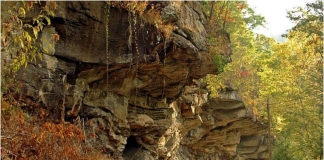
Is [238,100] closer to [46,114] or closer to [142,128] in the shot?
[142,128]

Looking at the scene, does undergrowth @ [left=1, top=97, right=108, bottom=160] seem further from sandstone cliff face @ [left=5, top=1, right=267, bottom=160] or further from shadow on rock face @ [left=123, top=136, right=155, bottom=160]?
shadow on rock face @ [left=123, top=136, right=155, bottom=160]

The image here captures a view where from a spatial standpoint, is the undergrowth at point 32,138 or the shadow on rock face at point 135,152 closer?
the undergrowth at point 32,138

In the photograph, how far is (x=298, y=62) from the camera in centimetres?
2338

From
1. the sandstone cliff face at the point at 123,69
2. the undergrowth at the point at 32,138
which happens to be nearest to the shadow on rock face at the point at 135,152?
the sandstone cliff face at the point at 123,69

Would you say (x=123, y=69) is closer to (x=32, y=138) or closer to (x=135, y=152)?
(x=32, y=138)

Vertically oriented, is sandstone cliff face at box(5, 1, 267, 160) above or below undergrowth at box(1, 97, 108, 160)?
above

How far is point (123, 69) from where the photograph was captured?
9.84 metres

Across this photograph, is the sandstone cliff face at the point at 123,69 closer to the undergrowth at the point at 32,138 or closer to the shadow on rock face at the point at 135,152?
the shadow on rock face at the point at 135,152

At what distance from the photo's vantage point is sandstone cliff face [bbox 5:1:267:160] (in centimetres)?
819

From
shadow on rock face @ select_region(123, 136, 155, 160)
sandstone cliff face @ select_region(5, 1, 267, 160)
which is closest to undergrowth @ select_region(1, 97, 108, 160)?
sandstone cliff face @ select_region(5, 1, 267, 160)

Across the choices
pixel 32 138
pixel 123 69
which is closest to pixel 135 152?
pixel 123 69

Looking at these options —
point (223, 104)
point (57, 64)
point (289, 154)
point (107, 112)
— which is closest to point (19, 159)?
point (57, 64)

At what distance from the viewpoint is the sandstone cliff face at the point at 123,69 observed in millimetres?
8188

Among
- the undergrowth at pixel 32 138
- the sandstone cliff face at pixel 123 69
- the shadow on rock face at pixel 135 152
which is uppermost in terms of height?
the sandstone cliff face at pixel 123 69
